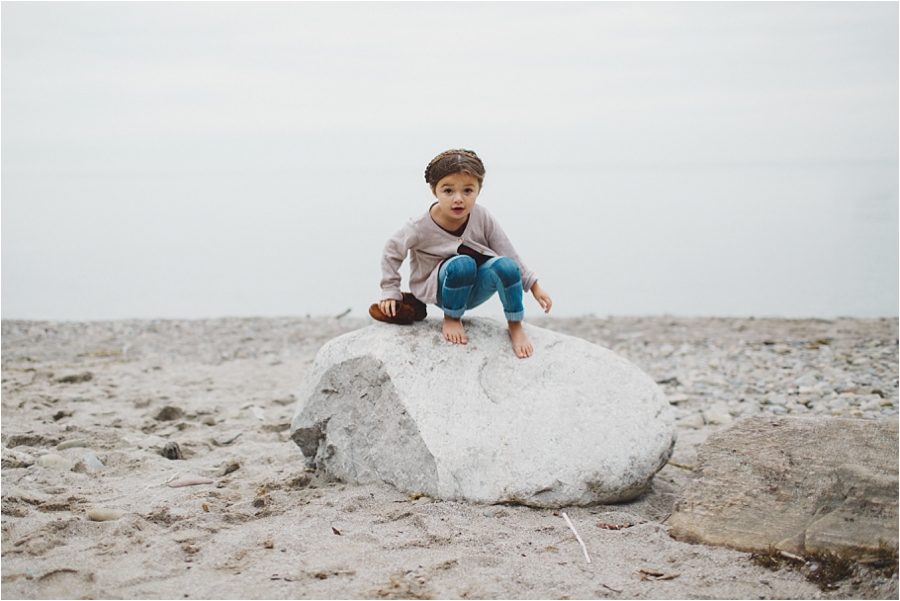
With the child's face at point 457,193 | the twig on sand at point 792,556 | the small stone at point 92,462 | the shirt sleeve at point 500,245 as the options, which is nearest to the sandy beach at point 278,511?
the small stone at point 92,462

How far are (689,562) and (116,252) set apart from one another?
732 inches

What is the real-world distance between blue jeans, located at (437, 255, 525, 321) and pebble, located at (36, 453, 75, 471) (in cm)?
273

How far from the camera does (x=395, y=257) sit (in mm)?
5066

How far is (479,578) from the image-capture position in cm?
353

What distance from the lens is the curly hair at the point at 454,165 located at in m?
4.75

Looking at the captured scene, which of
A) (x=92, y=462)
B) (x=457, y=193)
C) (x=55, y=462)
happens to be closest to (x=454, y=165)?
(x=457, y=193)

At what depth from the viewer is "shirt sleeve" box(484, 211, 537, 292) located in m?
5.19

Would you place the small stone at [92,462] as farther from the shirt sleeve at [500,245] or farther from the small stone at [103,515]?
the shirt sleeve at [500,245]

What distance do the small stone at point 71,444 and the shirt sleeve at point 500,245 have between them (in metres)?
3.30

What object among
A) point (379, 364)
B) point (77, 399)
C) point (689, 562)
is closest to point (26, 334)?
point (77, 399)

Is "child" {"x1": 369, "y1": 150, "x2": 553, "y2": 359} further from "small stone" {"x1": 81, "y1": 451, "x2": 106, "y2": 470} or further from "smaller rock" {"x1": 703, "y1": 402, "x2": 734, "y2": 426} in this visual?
"smaller rock" {"x1": 703, "y1": 402, "x2": 734, "y2": 426}

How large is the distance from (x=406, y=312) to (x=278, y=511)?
1497 mm

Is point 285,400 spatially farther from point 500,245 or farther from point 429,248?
point 500,245

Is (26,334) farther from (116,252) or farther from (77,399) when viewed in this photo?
(116,252)
